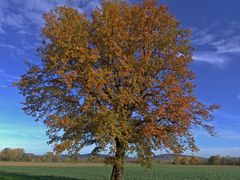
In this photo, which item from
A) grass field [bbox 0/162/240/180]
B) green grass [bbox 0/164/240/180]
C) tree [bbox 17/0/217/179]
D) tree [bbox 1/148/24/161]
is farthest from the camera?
tree [bbox 1/148/24/161]

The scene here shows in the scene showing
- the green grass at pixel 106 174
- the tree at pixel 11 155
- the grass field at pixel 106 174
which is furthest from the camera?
the tree at pixel 11 155

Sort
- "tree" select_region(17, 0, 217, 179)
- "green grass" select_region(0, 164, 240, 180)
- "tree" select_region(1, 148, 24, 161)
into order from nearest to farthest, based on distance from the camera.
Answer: "tree" select_region(17, 0, 217, 179) < "green grass" select_region(0, 164, 240, 180) < "tree" select_region(1, 148, 24, 161)

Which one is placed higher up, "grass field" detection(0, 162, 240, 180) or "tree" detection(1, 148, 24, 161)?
"tree" detection(1, 148, 24, 161)

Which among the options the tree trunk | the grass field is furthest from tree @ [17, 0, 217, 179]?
the grass field

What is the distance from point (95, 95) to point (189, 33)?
9.53 meters

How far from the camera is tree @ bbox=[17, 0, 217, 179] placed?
26797mm

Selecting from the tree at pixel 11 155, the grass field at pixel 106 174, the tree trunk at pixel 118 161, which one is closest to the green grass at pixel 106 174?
the grass field at pixel 106 174

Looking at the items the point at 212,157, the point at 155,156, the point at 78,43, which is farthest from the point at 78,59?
the point at 212,157

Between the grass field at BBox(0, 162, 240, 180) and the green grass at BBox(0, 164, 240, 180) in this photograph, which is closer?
the green grass at BBox(0, 164, 240, 180)

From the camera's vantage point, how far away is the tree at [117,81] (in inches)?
1055

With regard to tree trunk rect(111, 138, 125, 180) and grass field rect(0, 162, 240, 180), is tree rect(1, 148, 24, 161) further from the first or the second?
tree trunk rect(111, 138, 125, 180)

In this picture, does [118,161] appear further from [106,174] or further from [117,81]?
[106,174]

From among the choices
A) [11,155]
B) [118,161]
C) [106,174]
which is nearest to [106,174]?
[106,174]

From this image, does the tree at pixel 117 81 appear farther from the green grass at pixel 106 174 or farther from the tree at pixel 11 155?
the tree at pixel 11 155
